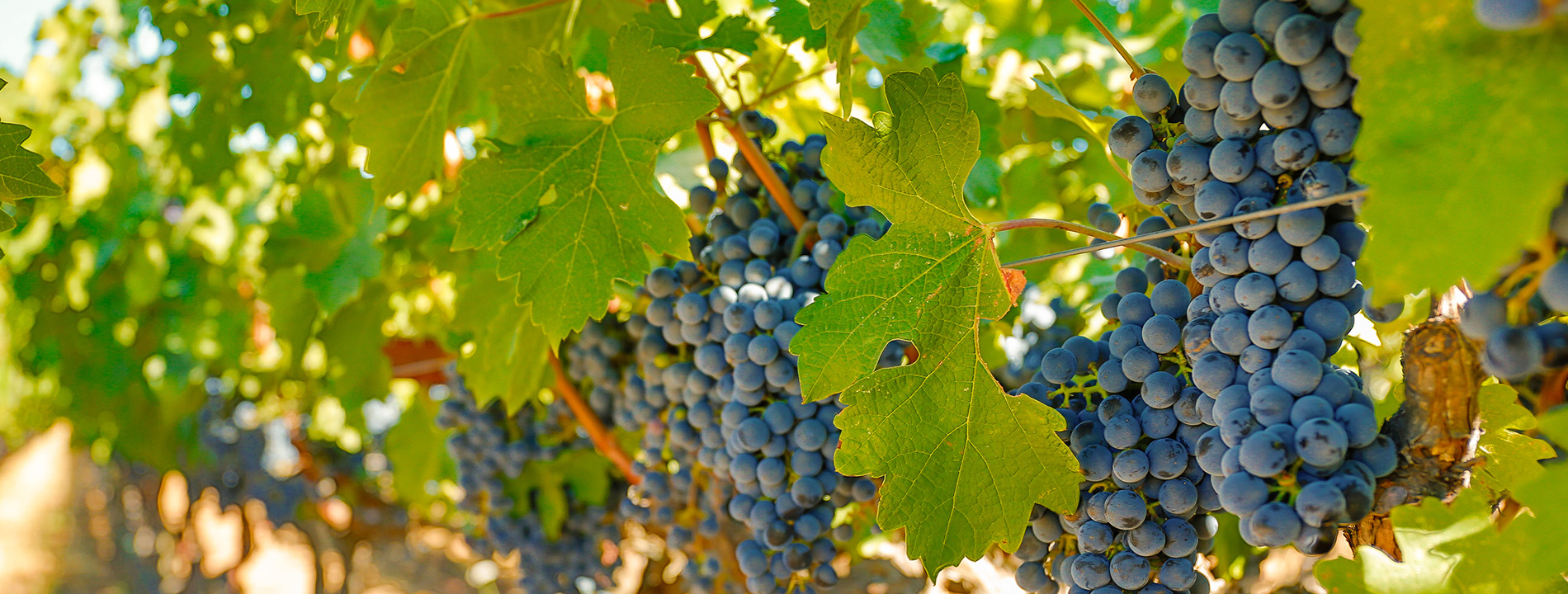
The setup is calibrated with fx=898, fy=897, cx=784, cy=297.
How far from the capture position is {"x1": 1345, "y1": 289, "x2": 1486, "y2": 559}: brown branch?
0.58 m

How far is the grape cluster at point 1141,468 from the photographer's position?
2.37ft

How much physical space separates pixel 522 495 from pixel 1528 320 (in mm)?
1542

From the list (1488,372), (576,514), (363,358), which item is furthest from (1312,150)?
(363,358)

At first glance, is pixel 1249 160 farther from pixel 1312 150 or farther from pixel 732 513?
pixel 732 513

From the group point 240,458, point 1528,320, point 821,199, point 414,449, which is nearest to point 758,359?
point 821,199

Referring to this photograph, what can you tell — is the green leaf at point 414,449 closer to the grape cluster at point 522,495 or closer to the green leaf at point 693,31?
the grape cluster at point 522,495

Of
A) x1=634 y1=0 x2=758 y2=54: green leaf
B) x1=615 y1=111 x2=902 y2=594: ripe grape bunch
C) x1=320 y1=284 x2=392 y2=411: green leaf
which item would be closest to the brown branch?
x1=615 y1=111 x2=902 y2=594: ripe grape bunch

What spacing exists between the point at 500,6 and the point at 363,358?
0.83 meters

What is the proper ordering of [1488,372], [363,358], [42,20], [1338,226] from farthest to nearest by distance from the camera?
[42,20], [363,358], [1338,226], [1488,372]

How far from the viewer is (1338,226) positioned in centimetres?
63

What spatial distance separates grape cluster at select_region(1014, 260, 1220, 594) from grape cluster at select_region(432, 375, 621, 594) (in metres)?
0.99

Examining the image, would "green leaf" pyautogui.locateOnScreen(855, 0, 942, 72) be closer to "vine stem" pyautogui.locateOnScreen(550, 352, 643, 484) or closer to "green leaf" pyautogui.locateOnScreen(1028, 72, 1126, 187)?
"green leaf" pyautogui.locateOnScreen(1028, 72, 1126, 187)

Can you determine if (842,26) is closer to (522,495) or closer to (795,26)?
(795,26)

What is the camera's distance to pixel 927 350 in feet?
2.50
